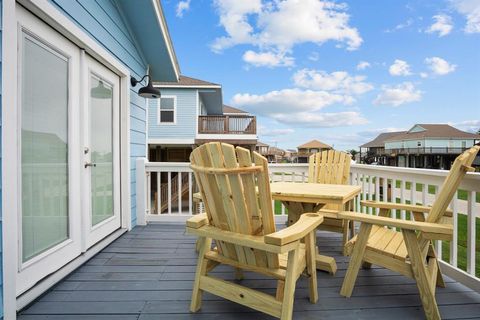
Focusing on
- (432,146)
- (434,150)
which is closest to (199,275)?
(434,150)

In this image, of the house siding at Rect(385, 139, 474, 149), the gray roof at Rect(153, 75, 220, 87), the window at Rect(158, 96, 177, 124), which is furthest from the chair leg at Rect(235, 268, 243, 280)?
the house siding at Rect(385, 139, 474, 149)

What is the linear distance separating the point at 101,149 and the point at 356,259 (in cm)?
260

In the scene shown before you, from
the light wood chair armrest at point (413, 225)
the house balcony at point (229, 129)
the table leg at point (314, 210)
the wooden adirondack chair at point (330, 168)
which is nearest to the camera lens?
the light wood chair armrest at point (413, 225)

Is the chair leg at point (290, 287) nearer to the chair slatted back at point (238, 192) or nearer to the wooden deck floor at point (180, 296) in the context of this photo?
the chair slatted back at point (238, 192)

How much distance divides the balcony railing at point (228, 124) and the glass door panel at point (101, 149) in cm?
871

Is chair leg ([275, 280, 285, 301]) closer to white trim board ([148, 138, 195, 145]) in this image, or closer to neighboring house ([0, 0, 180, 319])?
neighboring house ([0, 0, 180, 319])

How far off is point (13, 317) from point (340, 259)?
2396mm

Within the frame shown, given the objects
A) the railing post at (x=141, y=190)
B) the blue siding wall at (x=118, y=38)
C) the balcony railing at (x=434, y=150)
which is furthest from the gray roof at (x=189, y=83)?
the balcony railing at (x=434, y=150)

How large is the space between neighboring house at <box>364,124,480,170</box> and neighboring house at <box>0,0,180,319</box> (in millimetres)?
37606

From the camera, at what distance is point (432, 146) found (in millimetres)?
33469

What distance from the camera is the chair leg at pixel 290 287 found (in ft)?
4.28

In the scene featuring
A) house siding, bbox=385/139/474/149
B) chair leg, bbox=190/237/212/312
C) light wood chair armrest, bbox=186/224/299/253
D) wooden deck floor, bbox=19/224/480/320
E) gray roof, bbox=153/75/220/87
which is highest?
gray roof, bbox=153/75/220/87

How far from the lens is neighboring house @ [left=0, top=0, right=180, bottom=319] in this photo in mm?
1498

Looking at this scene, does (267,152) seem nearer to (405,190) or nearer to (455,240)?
(405,190)
